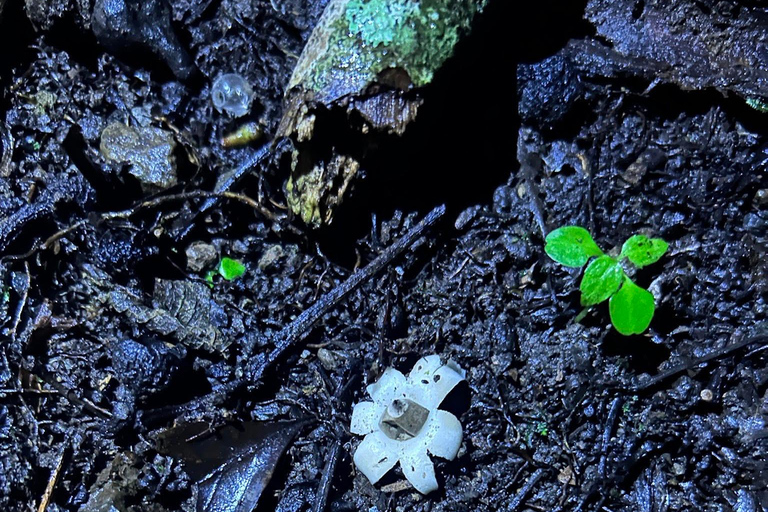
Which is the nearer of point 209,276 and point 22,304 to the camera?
point 22,304

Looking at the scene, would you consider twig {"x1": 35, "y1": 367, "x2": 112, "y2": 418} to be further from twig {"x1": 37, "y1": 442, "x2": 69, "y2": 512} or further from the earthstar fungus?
the earthstar fungus

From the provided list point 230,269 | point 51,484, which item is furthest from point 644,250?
point 51,484

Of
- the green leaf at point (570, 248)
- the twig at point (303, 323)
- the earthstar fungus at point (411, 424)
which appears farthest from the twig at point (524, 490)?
the twig at point (303, 323)

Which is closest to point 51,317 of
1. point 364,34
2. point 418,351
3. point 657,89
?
point 418,351

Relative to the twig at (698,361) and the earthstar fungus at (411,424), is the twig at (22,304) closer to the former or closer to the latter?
the earthstar fungus at (411,424)

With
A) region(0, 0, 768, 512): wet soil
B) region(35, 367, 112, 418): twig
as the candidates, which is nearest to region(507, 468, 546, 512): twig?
region(0, 0, 768, 512): wet soil

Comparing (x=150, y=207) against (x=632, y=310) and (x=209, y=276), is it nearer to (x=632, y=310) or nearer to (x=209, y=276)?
(x=209, y=276)

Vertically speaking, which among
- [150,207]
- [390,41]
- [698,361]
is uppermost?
[390,41]
